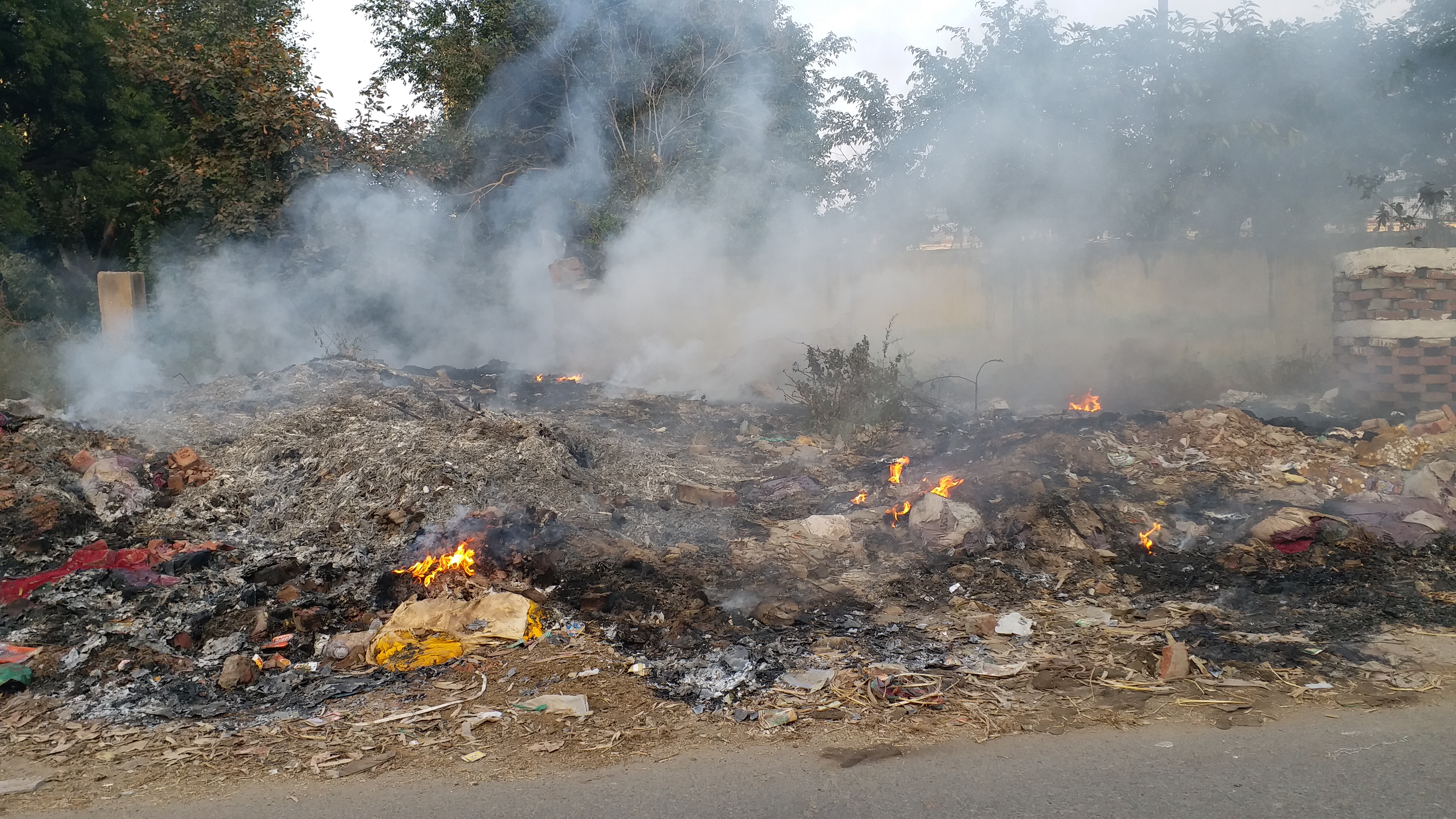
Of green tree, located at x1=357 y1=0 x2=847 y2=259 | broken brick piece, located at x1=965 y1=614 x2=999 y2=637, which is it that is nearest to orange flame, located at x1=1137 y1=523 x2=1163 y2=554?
broken brick piece, located at x1=965 y1=614 x2=999 y2=637

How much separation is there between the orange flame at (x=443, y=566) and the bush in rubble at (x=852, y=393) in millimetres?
4246

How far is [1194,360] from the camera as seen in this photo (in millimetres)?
11000

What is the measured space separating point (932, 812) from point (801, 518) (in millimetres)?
3351

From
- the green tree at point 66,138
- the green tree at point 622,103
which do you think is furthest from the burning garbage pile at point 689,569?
the green tree at point 66,138

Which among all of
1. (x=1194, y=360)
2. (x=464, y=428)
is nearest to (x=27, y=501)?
(x=464, y=428)

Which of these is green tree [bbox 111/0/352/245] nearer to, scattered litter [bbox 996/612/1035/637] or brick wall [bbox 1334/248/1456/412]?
scattered litter [bbox 996/612/1035/637]

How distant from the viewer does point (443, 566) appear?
15.7 feet

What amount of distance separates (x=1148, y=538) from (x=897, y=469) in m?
1.82

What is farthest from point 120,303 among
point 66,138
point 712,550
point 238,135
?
point 712,550

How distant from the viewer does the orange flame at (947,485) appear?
5797 millimetres

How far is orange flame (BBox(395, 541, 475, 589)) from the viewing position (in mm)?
4723

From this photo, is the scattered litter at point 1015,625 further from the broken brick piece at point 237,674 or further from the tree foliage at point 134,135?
the tree foliage at point 134,135

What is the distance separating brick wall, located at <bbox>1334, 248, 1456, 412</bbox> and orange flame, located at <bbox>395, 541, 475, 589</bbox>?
760 cm

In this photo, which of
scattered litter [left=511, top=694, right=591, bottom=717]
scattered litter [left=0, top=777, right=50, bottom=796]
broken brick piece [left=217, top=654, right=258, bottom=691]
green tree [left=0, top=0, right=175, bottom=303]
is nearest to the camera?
scattered litter [left=0, top=777, right=50, bottom=796]
